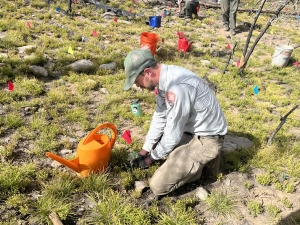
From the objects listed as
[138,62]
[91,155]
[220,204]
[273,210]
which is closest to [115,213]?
[91,155]

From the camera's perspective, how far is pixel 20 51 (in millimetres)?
5883

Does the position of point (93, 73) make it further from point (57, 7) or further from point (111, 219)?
point (57, 7)

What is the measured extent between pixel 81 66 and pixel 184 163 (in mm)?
3529

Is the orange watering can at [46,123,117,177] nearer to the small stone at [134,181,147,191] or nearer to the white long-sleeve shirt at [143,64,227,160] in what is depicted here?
the small stone at [134,181,147,191]

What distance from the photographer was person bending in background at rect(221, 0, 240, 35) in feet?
31.2

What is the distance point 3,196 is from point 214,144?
232 cm

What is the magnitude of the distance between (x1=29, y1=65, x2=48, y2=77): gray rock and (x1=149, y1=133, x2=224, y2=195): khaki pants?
3342mm

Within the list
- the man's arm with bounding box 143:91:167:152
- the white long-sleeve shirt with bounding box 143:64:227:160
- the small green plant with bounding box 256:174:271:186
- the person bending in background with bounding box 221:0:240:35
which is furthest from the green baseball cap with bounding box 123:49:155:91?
the person bending in background with bounding box 221:0:240:35

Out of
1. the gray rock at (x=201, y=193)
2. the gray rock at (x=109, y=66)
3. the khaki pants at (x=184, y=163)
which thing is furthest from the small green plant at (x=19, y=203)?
the gray rock at (x=109, y=66)

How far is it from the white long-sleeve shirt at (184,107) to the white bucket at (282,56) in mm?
4902

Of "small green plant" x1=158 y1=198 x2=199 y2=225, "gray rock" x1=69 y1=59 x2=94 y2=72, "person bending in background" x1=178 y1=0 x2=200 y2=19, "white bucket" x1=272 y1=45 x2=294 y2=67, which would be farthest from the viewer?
"person bending in background" x1=178 y1=0 x2=200 y2=19

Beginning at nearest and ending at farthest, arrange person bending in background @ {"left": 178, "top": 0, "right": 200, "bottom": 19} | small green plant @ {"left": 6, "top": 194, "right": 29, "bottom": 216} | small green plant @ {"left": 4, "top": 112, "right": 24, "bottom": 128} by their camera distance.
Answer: small green plant @ {"left": 6, "top": 194, "right": 29, "bottom": 216} → small green plant @ {"left": 4, "top": 112, "right": 24, "bottom": 128} → person bending in background @ {"left": 178, "top": 0, "right": 200, "bottom": 19}

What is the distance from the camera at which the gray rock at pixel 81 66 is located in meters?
5.56

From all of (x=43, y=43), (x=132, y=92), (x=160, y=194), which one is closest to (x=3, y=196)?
(x=160, y=194)
